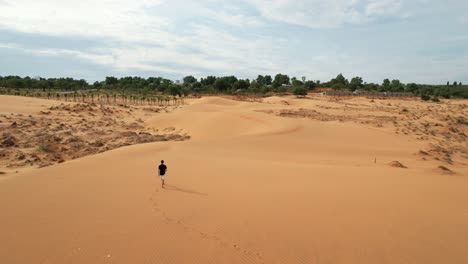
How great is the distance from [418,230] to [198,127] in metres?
21.7

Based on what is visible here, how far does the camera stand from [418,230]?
249 inches

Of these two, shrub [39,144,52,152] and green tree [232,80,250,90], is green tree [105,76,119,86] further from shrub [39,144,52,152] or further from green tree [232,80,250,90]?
shrub [39,144,52,152]

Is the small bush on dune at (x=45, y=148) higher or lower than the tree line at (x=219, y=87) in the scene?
lower

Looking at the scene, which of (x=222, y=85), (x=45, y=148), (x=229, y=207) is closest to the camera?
(x=229, y=207)

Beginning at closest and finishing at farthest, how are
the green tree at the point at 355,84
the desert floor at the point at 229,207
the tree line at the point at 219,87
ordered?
the desert floor at the point at 229,207, the tree line at the point at 219,87, the green tree at the point at 355,84

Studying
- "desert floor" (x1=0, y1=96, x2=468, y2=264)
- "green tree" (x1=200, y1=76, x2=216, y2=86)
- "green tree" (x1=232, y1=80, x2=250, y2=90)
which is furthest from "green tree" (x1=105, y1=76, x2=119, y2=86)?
"desert floor" (x1=0, y1=96, x2=468, y2=264)

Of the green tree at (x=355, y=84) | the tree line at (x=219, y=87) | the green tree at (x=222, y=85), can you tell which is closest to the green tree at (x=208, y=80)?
the tree line at (x=219, y=87)

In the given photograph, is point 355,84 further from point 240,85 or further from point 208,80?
point 208,80

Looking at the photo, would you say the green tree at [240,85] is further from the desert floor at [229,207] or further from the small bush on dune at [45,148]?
the small bush on dune at [45,148]

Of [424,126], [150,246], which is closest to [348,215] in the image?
[150,246]

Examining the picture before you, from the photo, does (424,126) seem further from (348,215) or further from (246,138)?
(348,215)

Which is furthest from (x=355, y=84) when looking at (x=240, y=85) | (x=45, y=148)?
(x=45, y=148)

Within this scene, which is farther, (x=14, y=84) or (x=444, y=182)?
(x=14, y=84)

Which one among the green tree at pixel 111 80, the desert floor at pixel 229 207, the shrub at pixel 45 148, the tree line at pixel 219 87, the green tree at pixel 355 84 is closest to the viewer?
the desert floor at pixel 229 207
